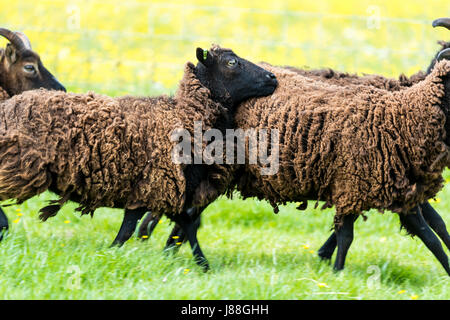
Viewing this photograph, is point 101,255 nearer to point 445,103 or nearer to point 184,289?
point 184,289

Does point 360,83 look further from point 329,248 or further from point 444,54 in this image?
point 329,248

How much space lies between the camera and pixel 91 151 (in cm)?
554

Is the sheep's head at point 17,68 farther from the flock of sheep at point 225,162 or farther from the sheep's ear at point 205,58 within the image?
the sheep's ear at point 205,58

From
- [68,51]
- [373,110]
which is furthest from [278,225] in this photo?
[68,51]

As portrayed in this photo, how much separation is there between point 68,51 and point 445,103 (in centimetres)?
810

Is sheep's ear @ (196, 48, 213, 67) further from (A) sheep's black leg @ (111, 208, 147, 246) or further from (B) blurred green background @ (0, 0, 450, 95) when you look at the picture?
(B) blurred green background @ (0, 0, 450, 95)

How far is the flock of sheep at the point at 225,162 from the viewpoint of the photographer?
18.0 ft

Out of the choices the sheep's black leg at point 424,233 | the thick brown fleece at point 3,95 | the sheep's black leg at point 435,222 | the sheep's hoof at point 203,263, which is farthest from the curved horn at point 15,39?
the sheep's black leg at point 435,222

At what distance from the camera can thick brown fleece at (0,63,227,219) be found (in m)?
5.39

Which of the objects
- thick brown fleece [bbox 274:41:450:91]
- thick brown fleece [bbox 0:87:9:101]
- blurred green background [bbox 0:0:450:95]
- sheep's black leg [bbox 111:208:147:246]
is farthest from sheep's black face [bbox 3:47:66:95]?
blurred green background [bbox 0:0:450:95]

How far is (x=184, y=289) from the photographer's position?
460 centimetres

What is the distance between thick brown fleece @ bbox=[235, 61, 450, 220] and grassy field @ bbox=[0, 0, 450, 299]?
2.25ft

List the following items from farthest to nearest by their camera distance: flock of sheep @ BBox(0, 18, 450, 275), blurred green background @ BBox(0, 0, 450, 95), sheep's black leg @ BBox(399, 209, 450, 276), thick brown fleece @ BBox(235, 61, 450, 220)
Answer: blurred green background @ BBox(0, 0, 450, 95), sheep's black leg @ BBox(399, 209, 450, 276), thick brown fleece @ BBox(235, 61, 450, 220), flock of sheep @ BBox(0, 18, 450, 275)

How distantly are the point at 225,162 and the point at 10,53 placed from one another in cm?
269
